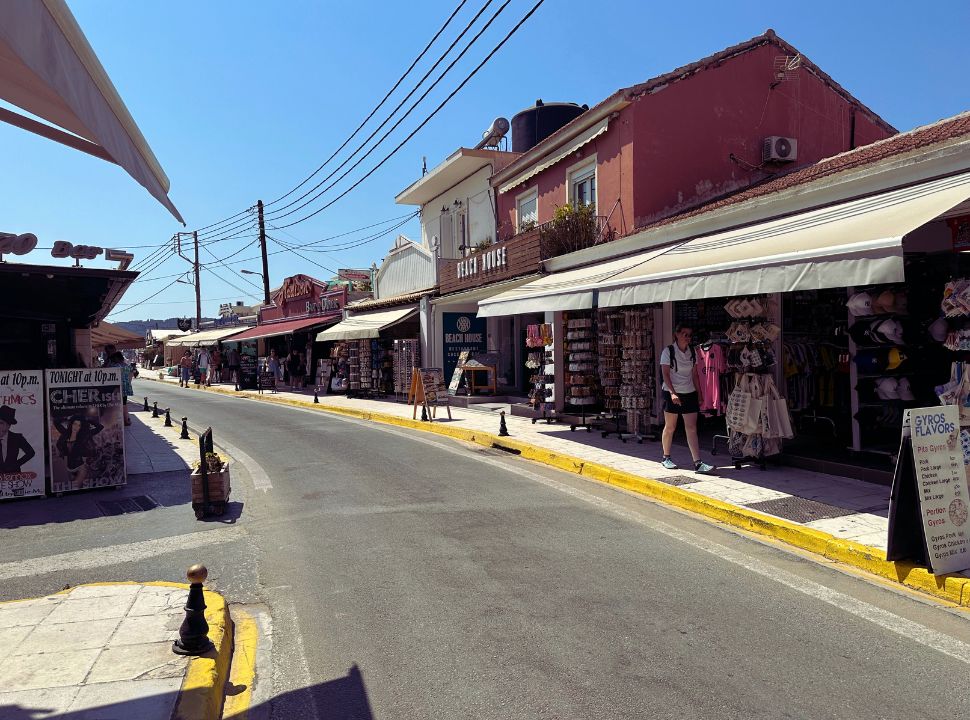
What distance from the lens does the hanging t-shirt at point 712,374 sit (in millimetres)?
8992

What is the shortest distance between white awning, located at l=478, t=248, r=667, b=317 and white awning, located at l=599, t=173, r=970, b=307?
68 cm

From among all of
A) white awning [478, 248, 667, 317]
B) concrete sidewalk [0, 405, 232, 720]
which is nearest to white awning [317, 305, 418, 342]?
white awning [478, 248, 667, 317]

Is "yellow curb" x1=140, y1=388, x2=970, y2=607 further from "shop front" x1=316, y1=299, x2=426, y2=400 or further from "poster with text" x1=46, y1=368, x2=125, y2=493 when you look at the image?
"shop front" x1=316, y1=299, x2=426, y2=400

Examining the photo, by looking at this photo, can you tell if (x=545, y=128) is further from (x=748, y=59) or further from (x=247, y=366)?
(x=247, y=366)

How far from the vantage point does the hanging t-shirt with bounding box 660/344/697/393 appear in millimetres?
8695

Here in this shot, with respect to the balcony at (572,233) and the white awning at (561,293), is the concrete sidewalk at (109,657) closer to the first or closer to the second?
the white awning at (561,293)

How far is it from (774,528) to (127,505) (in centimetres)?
702

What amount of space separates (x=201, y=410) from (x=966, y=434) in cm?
1992

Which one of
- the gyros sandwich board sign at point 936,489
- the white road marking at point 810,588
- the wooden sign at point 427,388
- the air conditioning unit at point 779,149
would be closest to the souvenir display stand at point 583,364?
the wooden sign at point 427,388

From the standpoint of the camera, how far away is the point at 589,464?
9578 mm

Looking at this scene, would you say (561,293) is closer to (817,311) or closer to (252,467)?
(817,311)

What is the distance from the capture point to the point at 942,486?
4973 mm

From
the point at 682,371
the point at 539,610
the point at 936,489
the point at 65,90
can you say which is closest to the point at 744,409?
the point at 682,371

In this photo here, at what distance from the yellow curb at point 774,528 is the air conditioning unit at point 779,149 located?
369 inches
